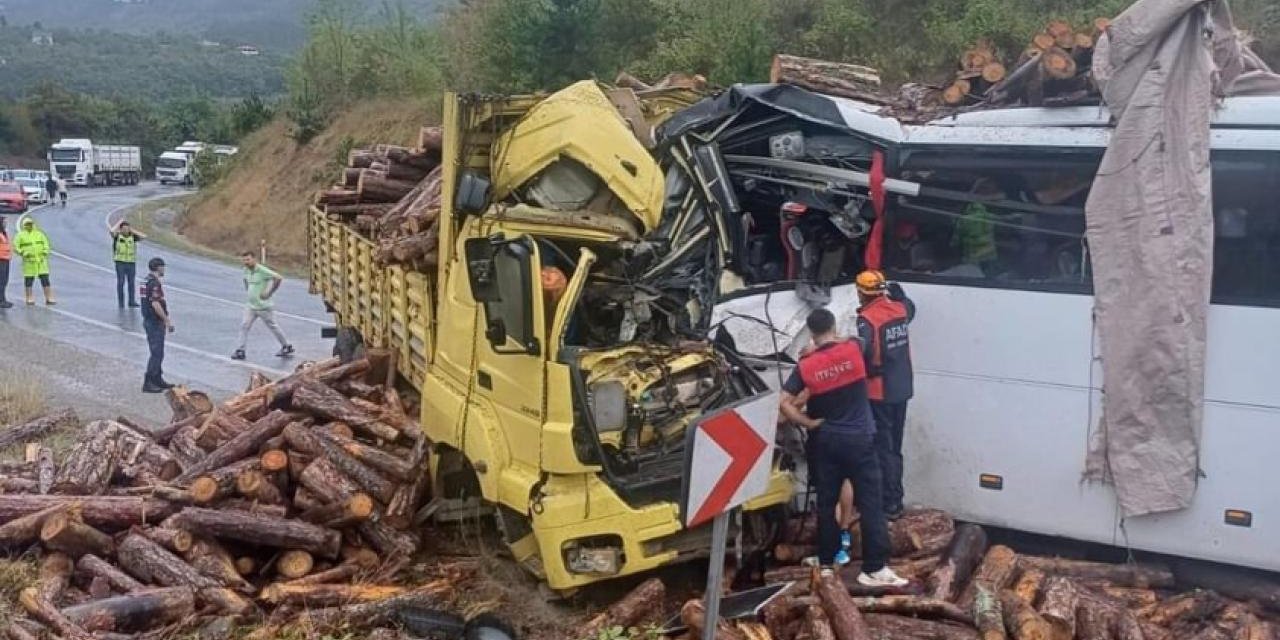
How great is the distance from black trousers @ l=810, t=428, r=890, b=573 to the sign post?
135cm

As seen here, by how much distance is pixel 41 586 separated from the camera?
22.8 feet

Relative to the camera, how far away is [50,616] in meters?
6.50

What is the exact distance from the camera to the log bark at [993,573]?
631 cm

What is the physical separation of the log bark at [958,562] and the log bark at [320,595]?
2.99 meters

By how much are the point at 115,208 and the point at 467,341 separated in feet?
164

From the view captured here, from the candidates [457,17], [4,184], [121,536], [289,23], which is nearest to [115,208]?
[4,184]

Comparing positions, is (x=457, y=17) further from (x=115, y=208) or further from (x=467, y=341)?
(x=467, y=341)

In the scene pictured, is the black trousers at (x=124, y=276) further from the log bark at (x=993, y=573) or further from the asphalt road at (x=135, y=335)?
the log bark at (x=993, y=573)

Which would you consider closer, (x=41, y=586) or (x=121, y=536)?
(x=41, y=586)

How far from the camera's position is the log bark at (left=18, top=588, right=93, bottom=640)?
20.8 ft

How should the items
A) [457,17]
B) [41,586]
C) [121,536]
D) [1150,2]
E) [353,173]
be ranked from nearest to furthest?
1. [1150,2]
2. [41,586]
3. [121,536]
4. [353,173]
5. [457,17]

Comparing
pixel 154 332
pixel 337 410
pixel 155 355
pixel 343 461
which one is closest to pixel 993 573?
pixel 343 461

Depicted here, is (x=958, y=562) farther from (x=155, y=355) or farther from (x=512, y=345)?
(x=155, y=355)

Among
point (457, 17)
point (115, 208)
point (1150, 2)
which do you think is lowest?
point (115, 208)
